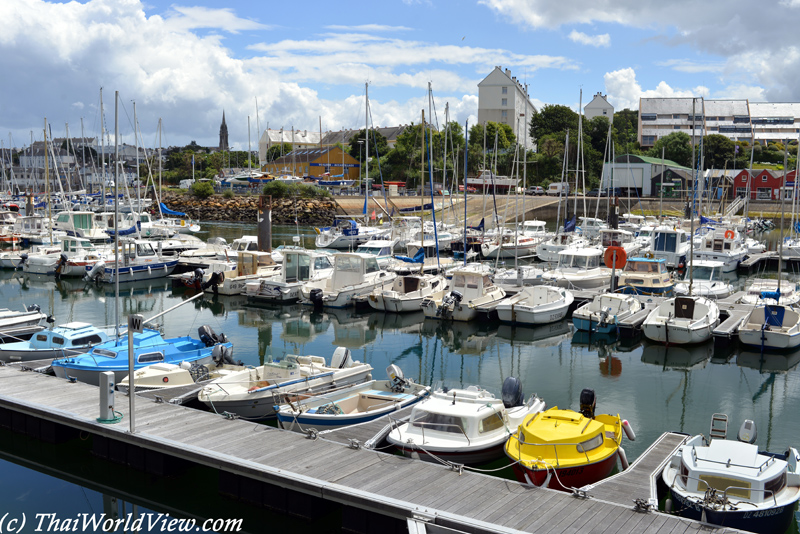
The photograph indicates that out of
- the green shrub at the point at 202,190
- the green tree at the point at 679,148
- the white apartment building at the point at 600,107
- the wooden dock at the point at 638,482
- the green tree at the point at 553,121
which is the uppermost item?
the white apartment building at the point at 600,107

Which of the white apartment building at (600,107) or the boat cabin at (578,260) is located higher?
the white apartment building at (600,107)

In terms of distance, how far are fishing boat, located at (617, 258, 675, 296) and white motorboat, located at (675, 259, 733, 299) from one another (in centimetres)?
68

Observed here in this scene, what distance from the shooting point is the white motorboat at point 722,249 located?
151 feet

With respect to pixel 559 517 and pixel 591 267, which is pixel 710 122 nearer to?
pixel 591 267

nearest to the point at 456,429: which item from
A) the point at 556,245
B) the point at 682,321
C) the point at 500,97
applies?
the point at 682,321

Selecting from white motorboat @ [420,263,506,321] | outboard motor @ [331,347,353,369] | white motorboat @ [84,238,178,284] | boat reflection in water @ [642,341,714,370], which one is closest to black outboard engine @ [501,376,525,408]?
outboard motor @ [331,347,353,369]

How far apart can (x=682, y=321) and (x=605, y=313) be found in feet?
9.38

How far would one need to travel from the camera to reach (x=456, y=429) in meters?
14.7

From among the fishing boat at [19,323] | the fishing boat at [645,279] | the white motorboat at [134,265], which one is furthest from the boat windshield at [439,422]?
the white motorboat at [134,265]

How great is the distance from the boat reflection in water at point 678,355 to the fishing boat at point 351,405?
37.8ft

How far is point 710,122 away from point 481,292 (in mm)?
114466

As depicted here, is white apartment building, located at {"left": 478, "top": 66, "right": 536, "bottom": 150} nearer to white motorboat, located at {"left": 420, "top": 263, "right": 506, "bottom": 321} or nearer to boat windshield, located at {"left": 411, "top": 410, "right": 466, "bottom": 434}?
white motorboat, located at {"left": 420, "top": 263, "right": 506, "bottom": 321}

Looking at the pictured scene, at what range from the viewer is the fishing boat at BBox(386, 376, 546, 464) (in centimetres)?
1425

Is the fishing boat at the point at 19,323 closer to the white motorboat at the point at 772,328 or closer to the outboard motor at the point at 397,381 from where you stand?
the outboard motor at the point at 397,381
